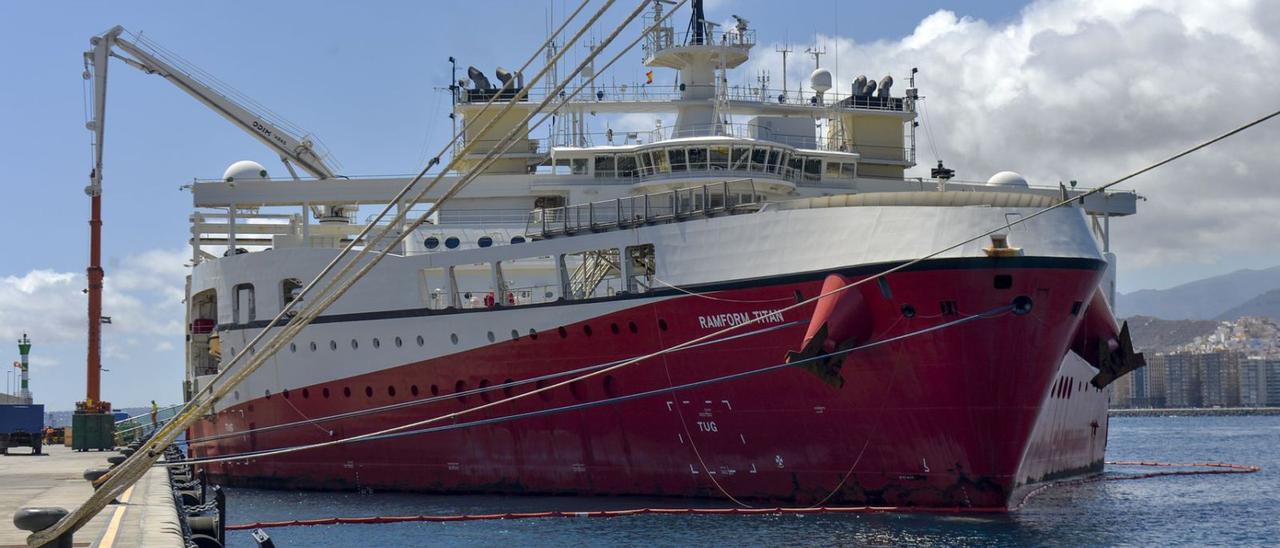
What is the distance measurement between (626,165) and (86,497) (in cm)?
1768

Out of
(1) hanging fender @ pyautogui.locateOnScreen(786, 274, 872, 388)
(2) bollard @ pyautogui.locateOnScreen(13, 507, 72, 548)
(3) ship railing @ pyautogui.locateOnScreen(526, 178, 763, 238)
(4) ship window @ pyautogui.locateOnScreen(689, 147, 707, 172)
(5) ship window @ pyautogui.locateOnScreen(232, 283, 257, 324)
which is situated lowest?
(2) bollard @ pyautogui.locateOnScreen(13, 507, 72, 548)

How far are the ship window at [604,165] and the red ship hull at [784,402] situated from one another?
762 cm

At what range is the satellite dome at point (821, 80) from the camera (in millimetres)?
41344

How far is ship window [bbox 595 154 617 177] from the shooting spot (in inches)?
1426

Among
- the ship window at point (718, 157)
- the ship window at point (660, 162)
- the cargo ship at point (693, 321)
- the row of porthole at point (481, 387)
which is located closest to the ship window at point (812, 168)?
the cargo ship at point (693, 321)

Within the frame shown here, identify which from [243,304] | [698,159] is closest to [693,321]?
[698,159]

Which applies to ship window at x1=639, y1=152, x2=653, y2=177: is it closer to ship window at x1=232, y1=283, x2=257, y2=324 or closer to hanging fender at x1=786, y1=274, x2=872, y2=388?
ship window at x1=232, y1=283, x2=257, y2=324

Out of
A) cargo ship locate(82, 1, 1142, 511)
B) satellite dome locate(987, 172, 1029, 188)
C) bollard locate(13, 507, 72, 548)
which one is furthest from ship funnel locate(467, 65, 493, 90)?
bollard locate(13, 507, 72, 548)

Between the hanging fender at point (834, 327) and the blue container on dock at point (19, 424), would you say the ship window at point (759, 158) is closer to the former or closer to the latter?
the hanging fender at point (834, 327)

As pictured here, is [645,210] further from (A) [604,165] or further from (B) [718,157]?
(A) [604,165]

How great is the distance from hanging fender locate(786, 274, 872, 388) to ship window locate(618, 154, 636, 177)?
11733 millimetres

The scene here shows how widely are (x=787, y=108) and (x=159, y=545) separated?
28.1m

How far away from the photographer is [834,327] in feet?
80.9

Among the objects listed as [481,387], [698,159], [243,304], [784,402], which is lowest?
[784,402]
